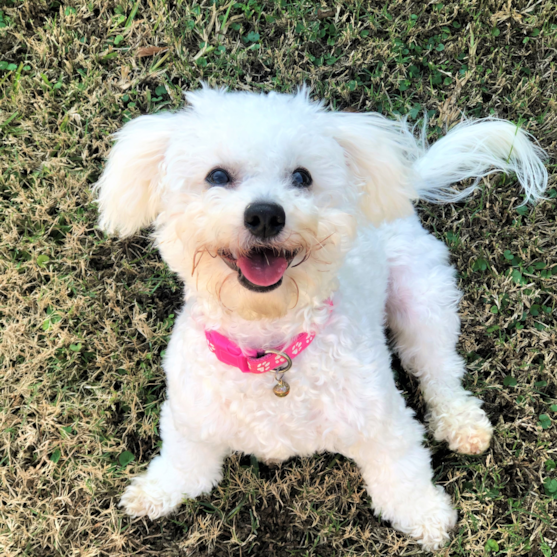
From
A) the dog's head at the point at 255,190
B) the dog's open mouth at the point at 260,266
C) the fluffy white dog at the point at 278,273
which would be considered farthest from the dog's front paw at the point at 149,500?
the dog's open mouth at the point at 260,266

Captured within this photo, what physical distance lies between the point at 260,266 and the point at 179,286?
1.60 meters

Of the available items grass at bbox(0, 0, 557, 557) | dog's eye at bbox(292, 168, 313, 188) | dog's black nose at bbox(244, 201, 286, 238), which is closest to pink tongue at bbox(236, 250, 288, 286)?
dog's black nose at bbox(244, 201, 286, 238)

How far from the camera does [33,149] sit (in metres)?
3.39

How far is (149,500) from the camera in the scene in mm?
2570

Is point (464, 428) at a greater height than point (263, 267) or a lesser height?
lesser

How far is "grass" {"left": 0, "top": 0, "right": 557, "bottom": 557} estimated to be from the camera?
2.64m

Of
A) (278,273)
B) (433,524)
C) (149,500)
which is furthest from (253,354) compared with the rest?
(433,524)

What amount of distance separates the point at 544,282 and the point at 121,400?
97.4 inches

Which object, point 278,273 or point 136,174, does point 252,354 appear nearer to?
point 278,273

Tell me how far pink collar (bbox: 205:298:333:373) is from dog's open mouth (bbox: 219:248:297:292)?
325 mm

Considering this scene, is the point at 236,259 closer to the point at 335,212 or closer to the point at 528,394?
the point at 335,212

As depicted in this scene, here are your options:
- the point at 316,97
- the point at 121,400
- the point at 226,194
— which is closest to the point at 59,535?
the point at 121,400

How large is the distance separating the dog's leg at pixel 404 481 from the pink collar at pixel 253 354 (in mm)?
441

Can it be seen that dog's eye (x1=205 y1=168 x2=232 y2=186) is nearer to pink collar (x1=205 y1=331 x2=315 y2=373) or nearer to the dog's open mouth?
the dog's open mouth
